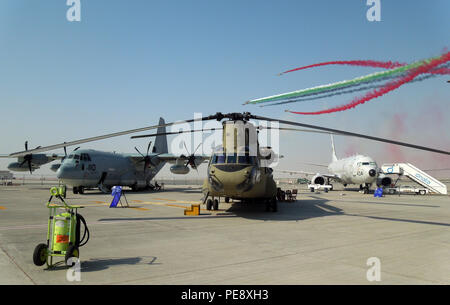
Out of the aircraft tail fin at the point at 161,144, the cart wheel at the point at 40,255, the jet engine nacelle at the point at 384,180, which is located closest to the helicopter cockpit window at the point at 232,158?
the cart wheel at the point at 40,255

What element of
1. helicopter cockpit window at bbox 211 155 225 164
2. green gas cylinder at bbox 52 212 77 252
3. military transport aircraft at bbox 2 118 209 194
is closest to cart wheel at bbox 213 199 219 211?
helicopter cockpit window at bbox 211 155 225 164

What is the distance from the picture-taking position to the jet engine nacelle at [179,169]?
3756 cm

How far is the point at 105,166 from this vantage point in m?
33.0

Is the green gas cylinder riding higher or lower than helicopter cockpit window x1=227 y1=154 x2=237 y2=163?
lower

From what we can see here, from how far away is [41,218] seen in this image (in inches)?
539

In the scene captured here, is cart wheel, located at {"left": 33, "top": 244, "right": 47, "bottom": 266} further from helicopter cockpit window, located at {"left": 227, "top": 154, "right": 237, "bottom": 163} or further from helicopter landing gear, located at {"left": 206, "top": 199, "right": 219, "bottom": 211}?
helicopter landing gear, located at {"left": 206, "top": 199, "right": 219, "bottom": 211}

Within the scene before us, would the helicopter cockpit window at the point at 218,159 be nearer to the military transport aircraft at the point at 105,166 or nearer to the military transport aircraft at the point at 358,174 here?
the military transport aircraft at the point at 105,166

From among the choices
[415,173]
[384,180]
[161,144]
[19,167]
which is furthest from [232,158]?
[415,173]

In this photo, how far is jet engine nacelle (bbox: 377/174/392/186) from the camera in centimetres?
3791

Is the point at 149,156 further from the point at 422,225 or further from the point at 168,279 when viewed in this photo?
the point at 168,279

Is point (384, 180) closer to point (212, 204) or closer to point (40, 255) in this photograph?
point (212, 204)

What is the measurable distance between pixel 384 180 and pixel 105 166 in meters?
32.3

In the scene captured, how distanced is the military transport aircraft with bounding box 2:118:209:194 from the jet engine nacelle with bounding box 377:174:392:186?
21.6 m
